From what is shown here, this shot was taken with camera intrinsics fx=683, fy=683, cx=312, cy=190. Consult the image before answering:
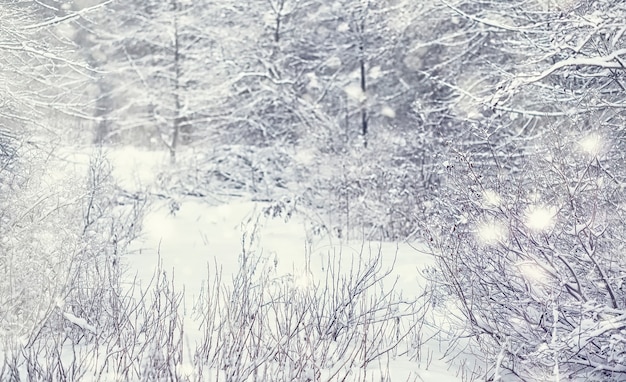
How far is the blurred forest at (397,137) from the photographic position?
4.66 m

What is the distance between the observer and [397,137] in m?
13.2

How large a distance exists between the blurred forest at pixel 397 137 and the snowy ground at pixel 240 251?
0.41 m

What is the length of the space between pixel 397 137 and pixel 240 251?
18.5 feet

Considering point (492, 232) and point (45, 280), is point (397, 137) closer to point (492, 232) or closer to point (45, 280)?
point (492, 232)

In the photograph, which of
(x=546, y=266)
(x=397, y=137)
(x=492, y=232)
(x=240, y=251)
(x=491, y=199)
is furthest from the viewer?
(x=397, y=137)

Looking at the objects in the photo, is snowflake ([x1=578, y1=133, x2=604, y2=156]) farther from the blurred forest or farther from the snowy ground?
the snowy ground

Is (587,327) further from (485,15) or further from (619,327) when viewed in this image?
(485,15)

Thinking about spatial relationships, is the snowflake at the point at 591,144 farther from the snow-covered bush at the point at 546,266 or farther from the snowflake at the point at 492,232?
the snowflake at the point at 492,232

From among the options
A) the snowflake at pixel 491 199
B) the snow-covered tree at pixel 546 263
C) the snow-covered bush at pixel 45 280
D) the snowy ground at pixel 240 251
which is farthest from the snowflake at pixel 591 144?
the snow-covered bush at pixel 45 280

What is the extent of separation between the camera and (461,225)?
5.40 metres

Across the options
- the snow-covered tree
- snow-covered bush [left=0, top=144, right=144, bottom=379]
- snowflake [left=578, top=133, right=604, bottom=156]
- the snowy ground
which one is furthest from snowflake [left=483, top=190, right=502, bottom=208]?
snow-covered bush [left=0, top=144, right=144, bottom=379]

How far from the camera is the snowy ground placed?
488 centimetres

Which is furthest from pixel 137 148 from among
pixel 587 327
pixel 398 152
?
pixel 587 327

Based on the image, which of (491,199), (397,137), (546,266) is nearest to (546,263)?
(546,266)
